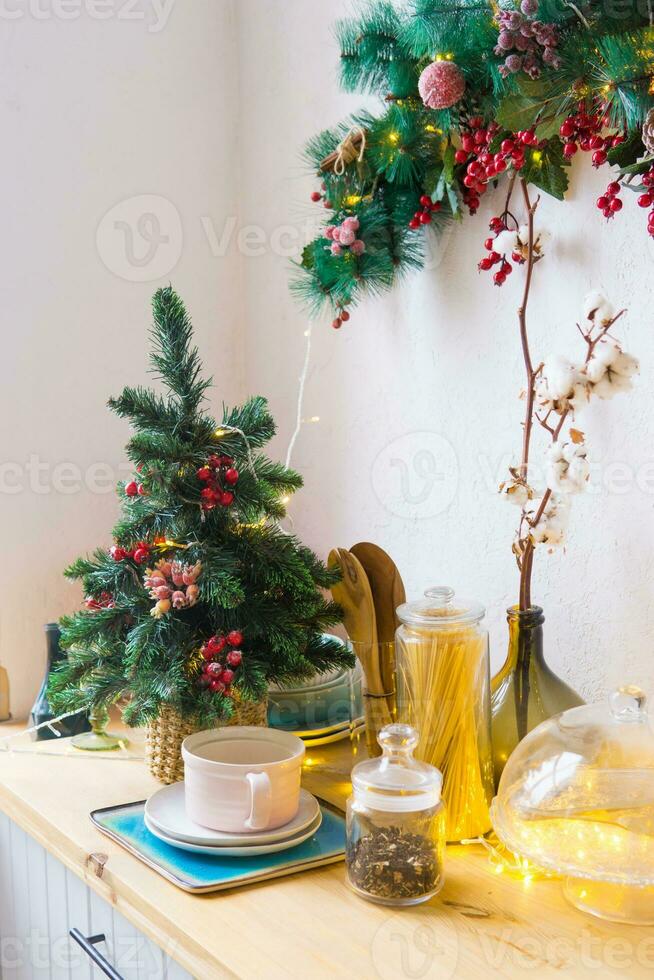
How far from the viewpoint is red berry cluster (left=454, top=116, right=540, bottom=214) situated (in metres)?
1.01

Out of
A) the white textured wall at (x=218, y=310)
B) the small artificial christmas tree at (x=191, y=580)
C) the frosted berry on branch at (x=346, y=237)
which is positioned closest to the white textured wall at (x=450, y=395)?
the white textured wall at (x=218, y=310)

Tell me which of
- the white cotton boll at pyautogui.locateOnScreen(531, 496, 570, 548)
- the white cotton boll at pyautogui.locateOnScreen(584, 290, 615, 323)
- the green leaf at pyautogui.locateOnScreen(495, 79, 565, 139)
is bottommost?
the white cotton boll at pyautogui.locateOnScreen(531, 496, 570, 548)

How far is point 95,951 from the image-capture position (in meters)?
0.98

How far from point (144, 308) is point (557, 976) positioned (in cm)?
110

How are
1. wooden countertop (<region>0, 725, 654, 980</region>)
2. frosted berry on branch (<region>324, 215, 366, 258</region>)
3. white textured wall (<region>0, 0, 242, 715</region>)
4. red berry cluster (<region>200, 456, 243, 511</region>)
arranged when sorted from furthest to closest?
white textured wall (<region>0, 0, 242, 715</region>)
frosted berry on branch (<region>324, 215, 366, 258</region>)
red berry cluster (<region>200, 456, 243, 511</region>)
wooden countertop (<region>0, 725, 654, 980</region>)

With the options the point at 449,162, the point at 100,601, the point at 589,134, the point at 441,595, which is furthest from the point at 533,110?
the point at 100,601

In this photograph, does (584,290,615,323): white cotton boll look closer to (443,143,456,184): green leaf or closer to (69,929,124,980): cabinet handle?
(443,143,456,184): green leaf

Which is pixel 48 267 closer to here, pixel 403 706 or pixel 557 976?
pixel 403 706

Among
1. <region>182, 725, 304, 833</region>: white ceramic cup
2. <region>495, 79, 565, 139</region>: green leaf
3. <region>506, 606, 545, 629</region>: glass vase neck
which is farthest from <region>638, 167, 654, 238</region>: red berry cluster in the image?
<region>182, 725, 304, 833</region>: white ceramic cup

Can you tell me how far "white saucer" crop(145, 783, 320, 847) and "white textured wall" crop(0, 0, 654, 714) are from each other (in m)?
0.34

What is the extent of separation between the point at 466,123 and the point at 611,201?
0.72 feet

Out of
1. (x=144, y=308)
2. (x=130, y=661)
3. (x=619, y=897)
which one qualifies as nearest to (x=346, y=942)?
(x=619, y=897)

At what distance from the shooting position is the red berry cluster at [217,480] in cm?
109

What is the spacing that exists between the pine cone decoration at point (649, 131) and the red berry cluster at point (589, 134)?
0.08 metres
